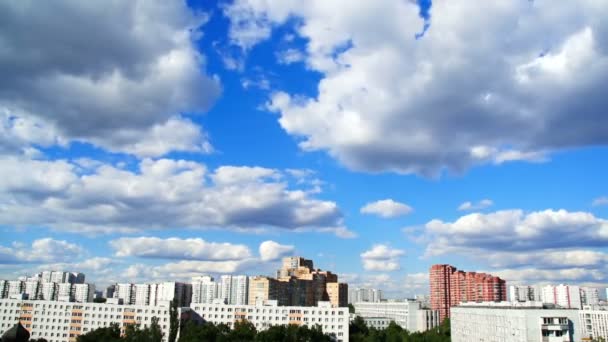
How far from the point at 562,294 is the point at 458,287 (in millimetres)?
35858

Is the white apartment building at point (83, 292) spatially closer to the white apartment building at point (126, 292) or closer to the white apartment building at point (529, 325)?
the white apartment building at point (126, 292)

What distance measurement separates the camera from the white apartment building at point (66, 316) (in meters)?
123

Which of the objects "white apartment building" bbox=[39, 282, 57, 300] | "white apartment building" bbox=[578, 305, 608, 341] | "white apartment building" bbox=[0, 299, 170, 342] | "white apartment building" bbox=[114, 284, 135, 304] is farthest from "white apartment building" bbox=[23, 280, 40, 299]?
"white apartment building" bbox=[578, 305, 608, 341]

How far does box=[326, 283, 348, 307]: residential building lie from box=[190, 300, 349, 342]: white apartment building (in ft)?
201

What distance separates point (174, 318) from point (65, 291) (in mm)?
115196

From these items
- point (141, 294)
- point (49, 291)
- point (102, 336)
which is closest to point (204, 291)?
point (141, 294)

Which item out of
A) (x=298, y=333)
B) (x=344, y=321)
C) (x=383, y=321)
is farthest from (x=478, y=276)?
(x=298, y=333)

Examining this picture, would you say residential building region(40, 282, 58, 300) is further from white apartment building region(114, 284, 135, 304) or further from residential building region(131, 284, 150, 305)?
residential building region(131, 284, 150, 305)

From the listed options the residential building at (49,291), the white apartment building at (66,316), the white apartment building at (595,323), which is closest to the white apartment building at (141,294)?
the residential building at (49,291)

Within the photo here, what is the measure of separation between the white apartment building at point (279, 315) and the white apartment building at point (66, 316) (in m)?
12.1

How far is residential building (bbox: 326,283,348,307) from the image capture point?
186875 mm

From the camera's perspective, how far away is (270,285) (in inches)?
6383

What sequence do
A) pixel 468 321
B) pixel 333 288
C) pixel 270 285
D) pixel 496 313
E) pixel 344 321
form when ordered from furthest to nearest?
1. pixel 333 288
2. pixel 270 285
3. pixel 344 321
4. pixel 468 321
5. pixel 496 313

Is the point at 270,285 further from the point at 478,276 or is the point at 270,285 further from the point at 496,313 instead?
the point at 496,313
